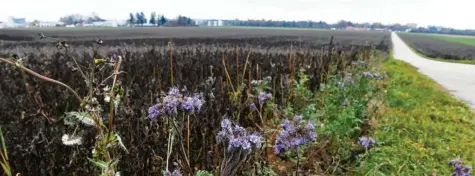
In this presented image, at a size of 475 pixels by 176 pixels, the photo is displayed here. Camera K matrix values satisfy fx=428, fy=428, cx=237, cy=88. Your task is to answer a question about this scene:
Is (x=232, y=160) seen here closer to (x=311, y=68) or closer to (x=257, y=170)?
(x=257, y=170)

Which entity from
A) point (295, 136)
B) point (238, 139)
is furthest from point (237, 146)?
point (295, 136)

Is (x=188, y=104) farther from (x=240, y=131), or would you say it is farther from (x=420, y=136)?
(x=420, y=136)

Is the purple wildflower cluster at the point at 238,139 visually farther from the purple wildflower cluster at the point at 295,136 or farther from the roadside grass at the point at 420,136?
the roadside grass at the point at 420,136

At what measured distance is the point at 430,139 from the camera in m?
5.00

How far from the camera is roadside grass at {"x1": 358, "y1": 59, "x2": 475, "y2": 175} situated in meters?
3.93

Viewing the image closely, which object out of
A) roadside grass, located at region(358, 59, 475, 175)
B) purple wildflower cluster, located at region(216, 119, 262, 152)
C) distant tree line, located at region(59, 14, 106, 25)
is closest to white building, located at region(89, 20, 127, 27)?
distant tree line, located at region(59, 14, 106, 25)

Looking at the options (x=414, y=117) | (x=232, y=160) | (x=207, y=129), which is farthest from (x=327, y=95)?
(x=232, y=160)

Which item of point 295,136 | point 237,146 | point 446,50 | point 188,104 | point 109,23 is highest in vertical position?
point 188,104

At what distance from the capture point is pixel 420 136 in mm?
5121

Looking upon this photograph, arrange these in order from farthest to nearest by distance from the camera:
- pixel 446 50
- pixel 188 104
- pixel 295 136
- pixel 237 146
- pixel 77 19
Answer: pixel 77 19
pixel 446 50
pixel 295 136
pixel 188 104
pixel 237 146

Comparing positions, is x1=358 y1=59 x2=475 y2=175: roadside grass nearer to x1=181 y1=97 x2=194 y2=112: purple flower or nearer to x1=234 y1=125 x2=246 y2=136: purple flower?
x1=234 y1=125 x2=246 y2=136: purple flower

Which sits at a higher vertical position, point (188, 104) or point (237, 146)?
point (188, 104)

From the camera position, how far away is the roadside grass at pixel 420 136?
3.93 m

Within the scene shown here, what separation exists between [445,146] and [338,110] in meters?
1.24
